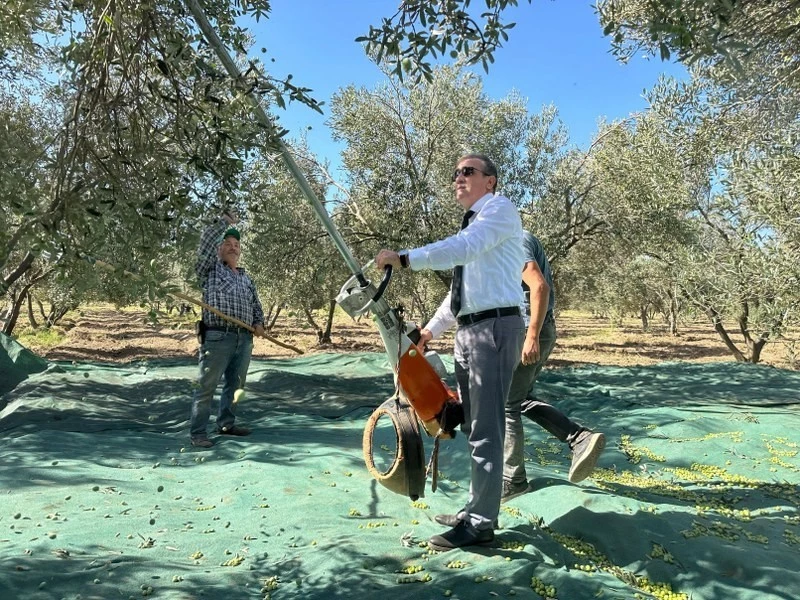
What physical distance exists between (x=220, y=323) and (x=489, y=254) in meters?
3.47

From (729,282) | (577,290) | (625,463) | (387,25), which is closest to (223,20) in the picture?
(387,25)

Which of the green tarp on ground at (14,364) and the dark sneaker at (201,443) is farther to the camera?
the green tarp on ground at (14,364)

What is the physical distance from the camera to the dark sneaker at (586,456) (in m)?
3.92

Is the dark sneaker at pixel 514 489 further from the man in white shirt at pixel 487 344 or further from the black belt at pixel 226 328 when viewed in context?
the black belt at pixel 226 328

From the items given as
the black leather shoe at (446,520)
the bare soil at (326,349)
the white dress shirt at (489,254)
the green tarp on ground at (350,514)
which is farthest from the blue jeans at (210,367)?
the bare soil at (326,349)

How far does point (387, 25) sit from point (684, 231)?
12.3 metres

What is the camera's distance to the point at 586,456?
3908 mm

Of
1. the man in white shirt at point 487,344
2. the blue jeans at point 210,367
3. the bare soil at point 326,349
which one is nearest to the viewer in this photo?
the man in white shirt at point 487,344

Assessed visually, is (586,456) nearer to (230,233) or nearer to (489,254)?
(489,254)

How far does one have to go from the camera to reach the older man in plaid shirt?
5785mm

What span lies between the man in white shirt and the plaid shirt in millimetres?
3188

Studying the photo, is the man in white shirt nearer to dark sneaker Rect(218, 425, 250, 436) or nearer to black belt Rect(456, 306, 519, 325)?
black belt Rect(456, 306, 519, 325)

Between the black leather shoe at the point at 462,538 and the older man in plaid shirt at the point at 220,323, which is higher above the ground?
the older man in plaid shirt at the point at 220,323

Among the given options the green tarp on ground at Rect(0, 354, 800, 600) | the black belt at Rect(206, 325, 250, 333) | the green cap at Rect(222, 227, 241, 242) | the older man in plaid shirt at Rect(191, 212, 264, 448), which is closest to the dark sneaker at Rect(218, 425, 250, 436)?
the older man in plaid shirt at Rect(191, 212, 264, 448)
